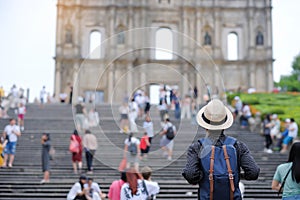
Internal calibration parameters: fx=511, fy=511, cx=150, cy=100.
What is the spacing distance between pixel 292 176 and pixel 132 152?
2.18m

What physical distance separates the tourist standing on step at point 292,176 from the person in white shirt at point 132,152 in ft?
5.83

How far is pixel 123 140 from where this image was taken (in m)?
7.75

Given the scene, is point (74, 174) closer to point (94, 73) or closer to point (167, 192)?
point (167, 192)

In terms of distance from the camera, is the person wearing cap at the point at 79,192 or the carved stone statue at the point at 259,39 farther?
the carved stone statue at the point at 259,39

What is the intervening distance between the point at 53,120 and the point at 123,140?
1777cm

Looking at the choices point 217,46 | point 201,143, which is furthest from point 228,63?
point 201,143

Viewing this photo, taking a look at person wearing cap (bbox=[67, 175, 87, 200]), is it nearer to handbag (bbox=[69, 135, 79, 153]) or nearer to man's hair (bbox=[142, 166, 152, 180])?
man's hair (bbox=[142, 166, 152, 180])

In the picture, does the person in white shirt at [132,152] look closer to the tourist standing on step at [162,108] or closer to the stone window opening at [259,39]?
the tourist standing on step at [162,108]

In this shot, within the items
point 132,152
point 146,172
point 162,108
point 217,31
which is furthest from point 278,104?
point 132,152

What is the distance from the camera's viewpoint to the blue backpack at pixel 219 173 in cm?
413

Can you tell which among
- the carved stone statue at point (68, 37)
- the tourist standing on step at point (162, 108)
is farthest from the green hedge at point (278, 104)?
the carved stone statue at point (68, 37)

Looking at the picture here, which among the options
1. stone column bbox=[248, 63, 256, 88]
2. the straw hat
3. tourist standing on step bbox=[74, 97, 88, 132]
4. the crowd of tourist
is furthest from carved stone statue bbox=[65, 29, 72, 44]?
the straw hat

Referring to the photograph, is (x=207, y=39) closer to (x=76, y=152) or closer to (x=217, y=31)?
(x=217, y=31)

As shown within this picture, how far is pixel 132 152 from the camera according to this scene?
6816 millimetres
